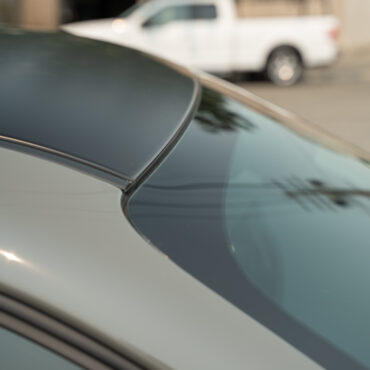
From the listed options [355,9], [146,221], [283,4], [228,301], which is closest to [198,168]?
[146,221]

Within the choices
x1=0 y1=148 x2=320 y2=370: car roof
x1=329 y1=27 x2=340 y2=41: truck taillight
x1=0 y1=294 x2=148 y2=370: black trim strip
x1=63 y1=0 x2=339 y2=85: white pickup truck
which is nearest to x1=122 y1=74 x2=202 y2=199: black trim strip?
x1=0 y1=148 x2=320 y2=370: car roof

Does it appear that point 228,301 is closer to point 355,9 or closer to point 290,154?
point 290,154

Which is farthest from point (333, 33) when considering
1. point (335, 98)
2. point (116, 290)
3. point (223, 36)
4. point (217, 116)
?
point (116, 290)

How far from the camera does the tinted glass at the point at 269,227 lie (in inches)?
46.6

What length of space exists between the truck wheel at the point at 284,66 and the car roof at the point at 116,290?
13892 millimetres

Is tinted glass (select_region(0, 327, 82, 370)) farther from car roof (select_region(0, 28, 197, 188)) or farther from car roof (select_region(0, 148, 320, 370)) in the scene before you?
car roof (select_region(0, 28, 197, 188))

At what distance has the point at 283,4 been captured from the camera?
1588 centimetres

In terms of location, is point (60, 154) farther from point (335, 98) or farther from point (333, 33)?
point (333, 33)

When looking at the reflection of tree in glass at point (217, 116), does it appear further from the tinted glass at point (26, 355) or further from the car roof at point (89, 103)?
the tinted glass at point (26, 355)

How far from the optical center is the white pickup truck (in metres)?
13.6


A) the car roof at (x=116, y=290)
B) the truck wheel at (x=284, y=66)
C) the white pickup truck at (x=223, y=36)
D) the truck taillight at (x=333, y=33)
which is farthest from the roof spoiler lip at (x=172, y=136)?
the truck taillight at (x=333, y=33)

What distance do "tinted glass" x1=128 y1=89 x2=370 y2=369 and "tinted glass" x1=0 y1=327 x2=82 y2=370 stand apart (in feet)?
0.74

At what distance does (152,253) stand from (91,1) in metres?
22.0

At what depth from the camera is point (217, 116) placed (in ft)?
6.23
